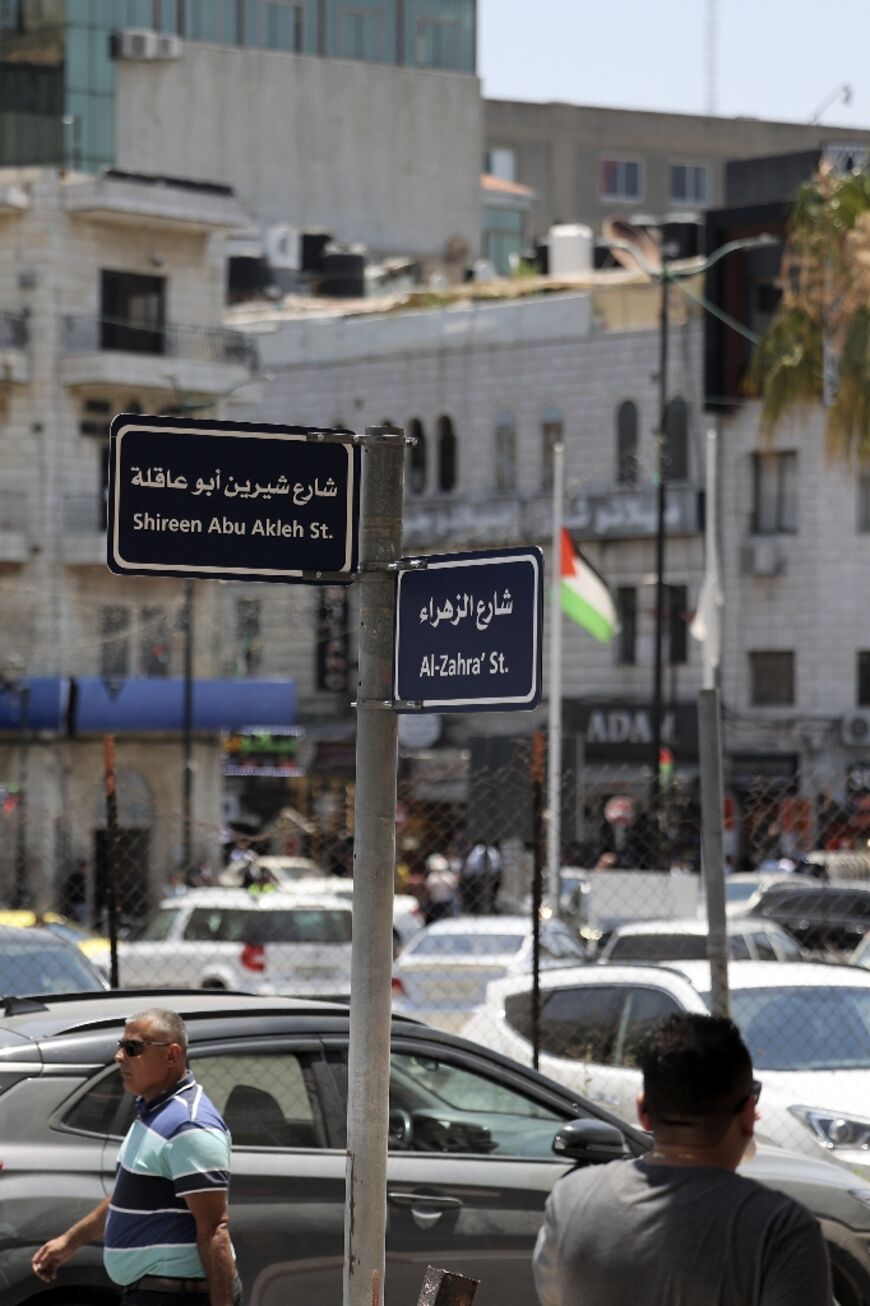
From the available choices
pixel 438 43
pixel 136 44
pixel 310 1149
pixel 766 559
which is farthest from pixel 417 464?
pixel 310 1149

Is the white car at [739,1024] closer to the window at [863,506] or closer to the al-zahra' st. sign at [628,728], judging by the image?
the al-zahra' st. sign at [628,728]

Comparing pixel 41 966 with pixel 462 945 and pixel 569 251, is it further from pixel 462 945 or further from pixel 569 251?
pixel 569 251

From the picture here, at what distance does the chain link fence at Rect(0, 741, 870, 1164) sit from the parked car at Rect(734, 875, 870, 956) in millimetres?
45

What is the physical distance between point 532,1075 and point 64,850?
36008 mm

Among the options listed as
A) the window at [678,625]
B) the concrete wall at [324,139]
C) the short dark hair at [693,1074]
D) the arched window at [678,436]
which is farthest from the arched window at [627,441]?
the short dark hair at [693,1074]

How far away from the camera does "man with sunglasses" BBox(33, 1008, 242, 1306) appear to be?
655cm

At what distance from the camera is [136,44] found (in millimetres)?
72000

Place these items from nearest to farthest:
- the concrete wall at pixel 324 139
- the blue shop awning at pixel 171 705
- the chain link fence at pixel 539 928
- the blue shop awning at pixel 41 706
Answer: the chain link fence at pixel 539 928 < the blue shop awning at pixel 41 706 < the blue shop awning at pixel 171 705 < the concrete wall at pixel 324 139

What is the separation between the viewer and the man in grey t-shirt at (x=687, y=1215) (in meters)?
4.41

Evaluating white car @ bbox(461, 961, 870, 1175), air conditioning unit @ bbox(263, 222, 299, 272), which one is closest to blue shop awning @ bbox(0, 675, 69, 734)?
air conditioning unit @ bbox(263, 222, 299, 272)

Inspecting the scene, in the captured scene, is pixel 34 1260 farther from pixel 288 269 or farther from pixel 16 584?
pixel 288 269

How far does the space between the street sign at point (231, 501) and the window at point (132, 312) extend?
45634 mm

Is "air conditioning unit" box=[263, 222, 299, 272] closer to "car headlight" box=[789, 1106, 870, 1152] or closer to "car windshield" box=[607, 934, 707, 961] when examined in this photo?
"car windshield" box=[607, 934, 707, 961]

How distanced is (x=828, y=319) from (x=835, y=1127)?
2056 cm
